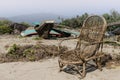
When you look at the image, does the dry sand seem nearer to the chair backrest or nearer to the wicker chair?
the wicker chair

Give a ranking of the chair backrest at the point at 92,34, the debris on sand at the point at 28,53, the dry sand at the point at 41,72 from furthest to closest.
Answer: the debris on sand at the point at 28,53
the chair backrest at the point at 92,34
the dry sand at the point at 41,72

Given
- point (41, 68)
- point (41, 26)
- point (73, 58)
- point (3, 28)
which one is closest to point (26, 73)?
point (41, 68)

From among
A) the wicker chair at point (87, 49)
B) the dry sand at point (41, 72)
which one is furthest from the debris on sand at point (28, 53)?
the wicker chair at point (87, 49)

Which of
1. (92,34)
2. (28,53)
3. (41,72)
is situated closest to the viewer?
(41,72)

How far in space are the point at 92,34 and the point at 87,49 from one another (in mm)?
367

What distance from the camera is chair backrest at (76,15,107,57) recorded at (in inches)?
245

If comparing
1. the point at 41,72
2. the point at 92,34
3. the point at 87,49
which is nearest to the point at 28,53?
the point at 41,72

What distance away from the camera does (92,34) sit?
261 inches

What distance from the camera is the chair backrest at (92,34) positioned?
6.22 metres

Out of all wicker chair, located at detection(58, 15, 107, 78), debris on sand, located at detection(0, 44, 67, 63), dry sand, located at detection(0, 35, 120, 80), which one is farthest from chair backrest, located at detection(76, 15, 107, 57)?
debris on sand, located at detection(0, 44, 67, 63)

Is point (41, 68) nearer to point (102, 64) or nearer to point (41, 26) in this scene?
point (102, 64)

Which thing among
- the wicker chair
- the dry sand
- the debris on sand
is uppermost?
the wicker chair

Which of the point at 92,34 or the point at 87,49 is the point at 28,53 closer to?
the point at 87,49

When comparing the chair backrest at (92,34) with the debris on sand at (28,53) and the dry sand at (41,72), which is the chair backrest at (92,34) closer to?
the dry sand at (41,72)
